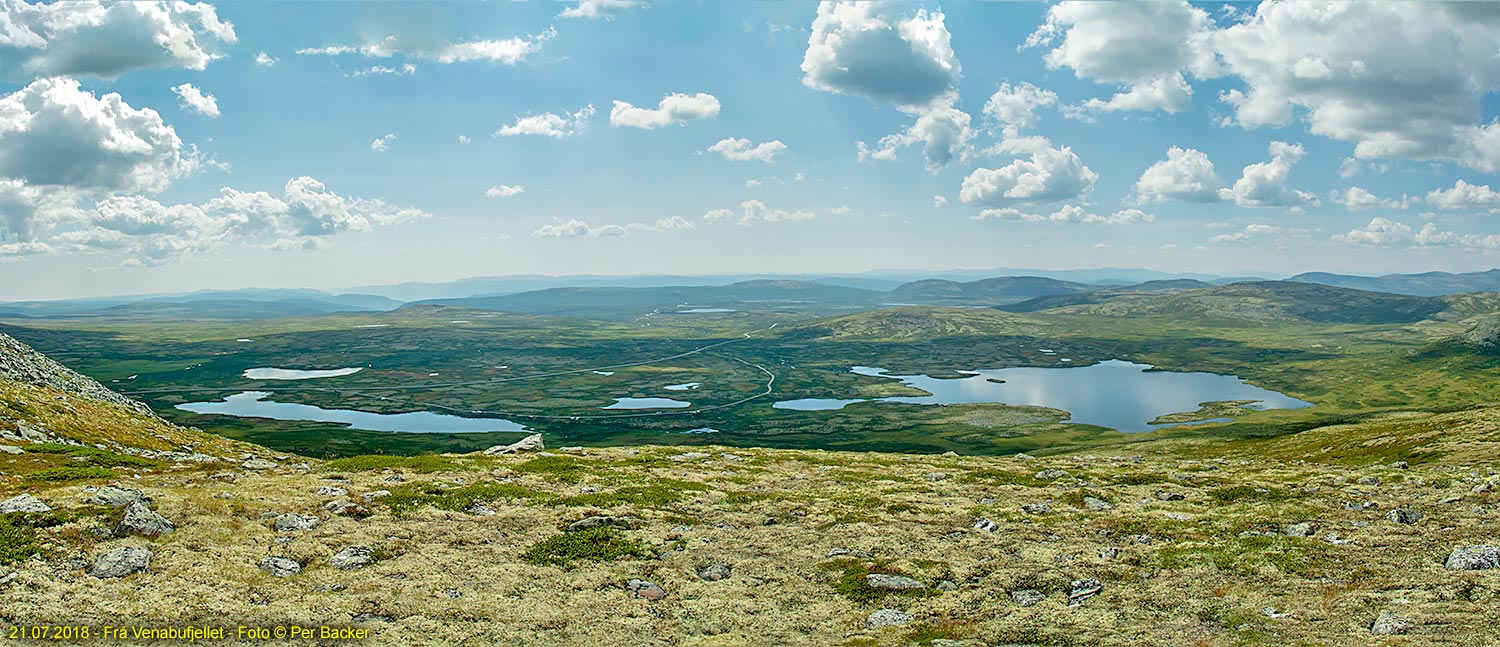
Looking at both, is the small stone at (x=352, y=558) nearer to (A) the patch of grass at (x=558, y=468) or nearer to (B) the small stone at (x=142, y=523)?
(B) the small stone at (x=142, y=523)

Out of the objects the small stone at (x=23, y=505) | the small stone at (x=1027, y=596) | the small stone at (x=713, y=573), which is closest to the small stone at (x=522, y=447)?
the small stone at (x=23, y=505)

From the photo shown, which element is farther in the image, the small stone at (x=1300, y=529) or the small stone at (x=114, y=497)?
the small stone at (x=1300, y=529)

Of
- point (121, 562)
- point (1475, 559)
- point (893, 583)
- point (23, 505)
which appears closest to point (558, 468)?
point (23, 505)

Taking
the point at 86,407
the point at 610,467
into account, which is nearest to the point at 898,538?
the point at 610,467

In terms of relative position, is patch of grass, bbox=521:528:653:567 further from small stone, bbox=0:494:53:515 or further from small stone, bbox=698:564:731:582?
small stone, bbox=0:494:53:515

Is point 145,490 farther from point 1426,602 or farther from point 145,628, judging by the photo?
point 1426,602

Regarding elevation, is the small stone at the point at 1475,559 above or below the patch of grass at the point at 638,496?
above
